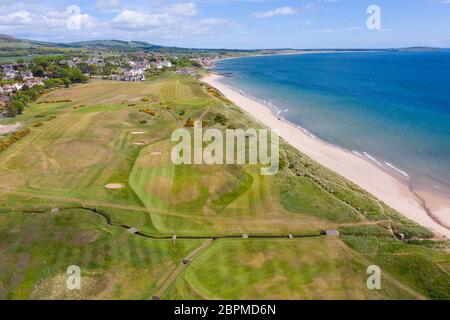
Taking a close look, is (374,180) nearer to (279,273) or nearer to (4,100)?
(279,273)

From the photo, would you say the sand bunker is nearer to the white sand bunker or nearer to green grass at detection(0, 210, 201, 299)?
the white sand bunker

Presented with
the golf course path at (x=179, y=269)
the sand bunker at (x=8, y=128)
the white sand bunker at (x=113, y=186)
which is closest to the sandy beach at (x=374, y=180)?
the golf course path at (x=179, y=269)

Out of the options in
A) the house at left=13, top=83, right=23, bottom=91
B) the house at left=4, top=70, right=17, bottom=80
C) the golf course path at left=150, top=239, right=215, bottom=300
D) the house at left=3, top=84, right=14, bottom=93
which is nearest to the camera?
the golf course path at left=150, top=239, right=215, bottom=300

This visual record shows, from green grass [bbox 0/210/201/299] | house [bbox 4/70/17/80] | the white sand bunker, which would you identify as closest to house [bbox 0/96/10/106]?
house [bbox 4/70/17/80]

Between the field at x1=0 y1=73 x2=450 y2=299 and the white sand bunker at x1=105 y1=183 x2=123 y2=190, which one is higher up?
the white sand bunker at x1=105 y1=183 x2=123 y2=190

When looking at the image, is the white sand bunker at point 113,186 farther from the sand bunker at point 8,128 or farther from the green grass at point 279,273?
A: the sand bunker at point 8,128

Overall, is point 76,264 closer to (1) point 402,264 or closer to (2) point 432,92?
(1) point 402,264

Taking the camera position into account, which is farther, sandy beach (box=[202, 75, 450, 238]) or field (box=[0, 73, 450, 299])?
sandy beach (box=[202, 75, 450, 238])

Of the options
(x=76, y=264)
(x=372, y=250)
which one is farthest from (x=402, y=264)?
(x=76, y=264)
